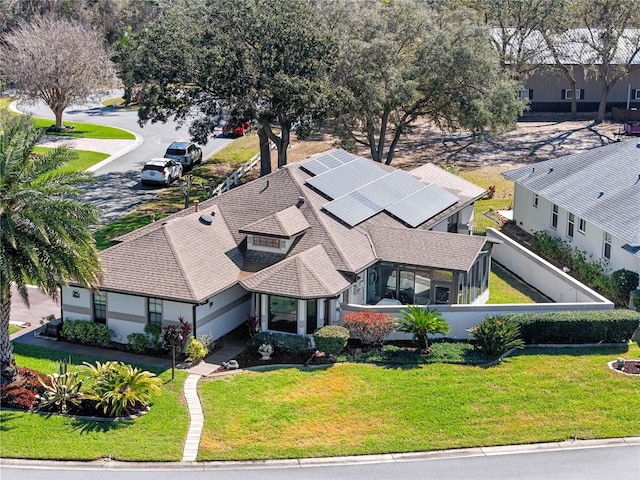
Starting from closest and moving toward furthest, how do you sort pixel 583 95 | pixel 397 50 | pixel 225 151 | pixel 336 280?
pixel 336 280
pixel 397 50
pixel 225 151
pixel 583 95

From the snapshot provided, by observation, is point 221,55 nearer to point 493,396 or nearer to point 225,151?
point 225,151

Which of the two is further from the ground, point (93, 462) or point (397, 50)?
point (397, 50)

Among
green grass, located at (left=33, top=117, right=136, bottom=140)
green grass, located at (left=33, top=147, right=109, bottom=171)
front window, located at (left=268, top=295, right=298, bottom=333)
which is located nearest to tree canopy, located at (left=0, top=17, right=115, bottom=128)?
green grass, located at (left=33, top=117, right=136, bottom=140)

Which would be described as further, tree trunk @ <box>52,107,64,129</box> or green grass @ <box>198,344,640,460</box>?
tree trunk @ <box>52,107,64,129</box>

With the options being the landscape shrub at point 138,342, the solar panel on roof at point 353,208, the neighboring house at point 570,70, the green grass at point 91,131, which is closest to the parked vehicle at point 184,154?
the green grass at point 91,131

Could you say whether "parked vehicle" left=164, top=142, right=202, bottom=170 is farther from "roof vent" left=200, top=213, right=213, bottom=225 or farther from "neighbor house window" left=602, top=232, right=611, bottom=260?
"neighbor house window" left=602, top=232, right=611, bottom=260

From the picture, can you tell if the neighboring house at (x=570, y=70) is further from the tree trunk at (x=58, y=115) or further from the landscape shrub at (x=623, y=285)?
the landscape shrub at (x=623, y=285)

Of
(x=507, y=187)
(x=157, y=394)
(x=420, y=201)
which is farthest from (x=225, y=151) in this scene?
(x=157, y=394)
